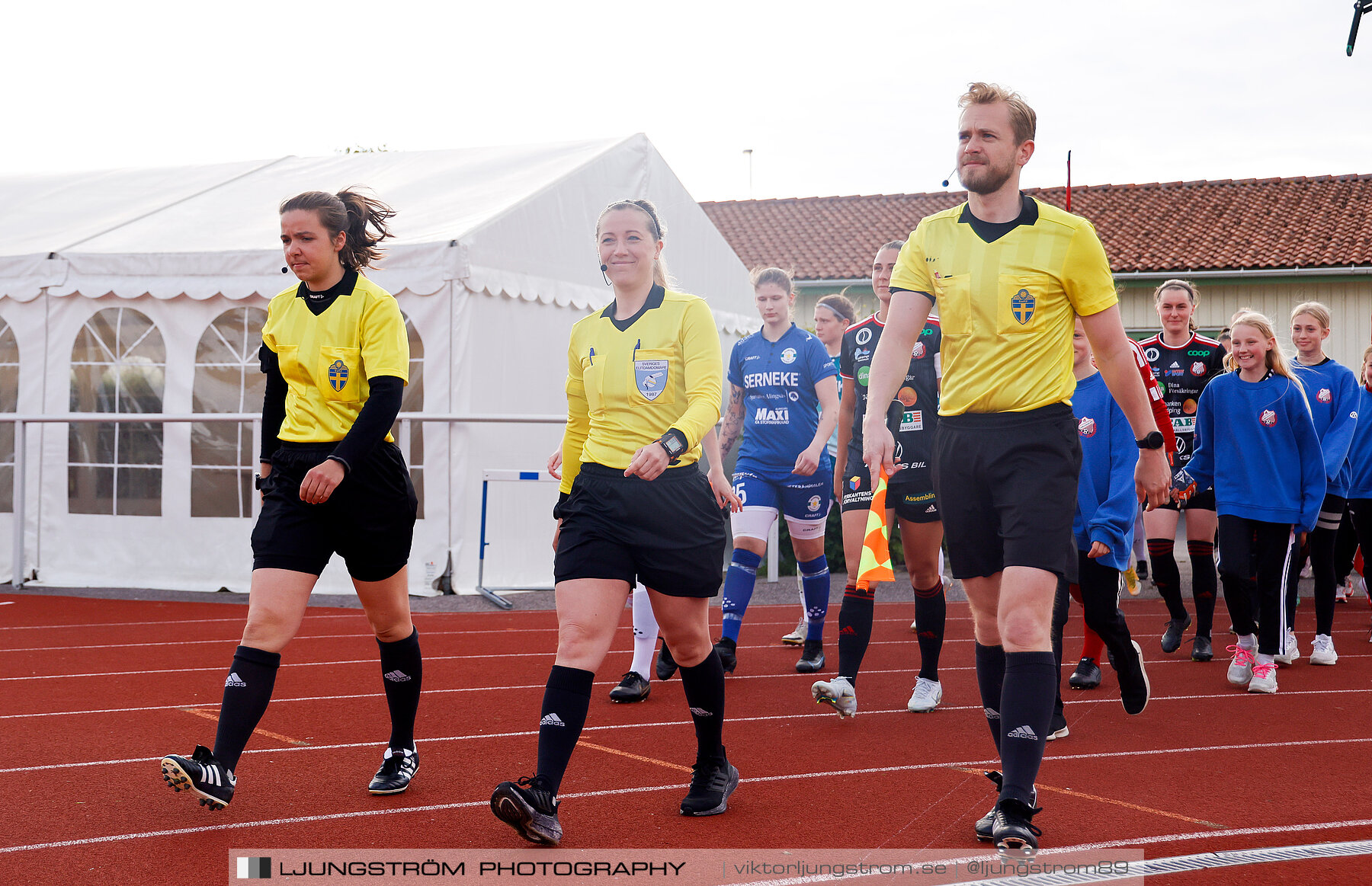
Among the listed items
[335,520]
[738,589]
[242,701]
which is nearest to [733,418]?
[738,589]

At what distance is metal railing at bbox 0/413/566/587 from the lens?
9.58 m

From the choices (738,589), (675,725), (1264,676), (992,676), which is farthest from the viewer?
(738,589)

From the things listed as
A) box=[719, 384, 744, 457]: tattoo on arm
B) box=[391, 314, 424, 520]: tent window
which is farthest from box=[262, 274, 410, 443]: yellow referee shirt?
box=[391, 314, 424, 520]: tent window

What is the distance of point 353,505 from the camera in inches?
148

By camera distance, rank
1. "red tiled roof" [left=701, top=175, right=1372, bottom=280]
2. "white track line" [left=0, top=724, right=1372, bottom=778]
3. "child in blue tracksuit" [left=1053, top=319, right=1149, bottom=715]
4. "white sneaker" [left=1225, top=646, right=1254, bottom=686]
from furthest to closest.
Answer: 1. "red tiled roof" [left=701, top=175, right=1372, bottom=280]
2. "white sneaker" [left=1225, top=646, right=1254, bottom=686]
3. "child in blue tracksuit" [left=1053, top=319, right=1149, bottom=715]
4. "white track line" [left=0, top=724, right=1372, bottom=778]

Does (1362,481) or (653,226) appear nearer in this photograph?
(653,226)

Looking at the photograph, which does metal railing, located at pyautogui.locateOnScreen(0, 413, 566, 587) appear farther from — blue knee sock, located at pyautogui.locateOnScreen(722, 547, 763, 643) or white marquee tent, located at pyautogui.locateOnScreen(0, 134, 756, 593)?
blue knee sock, located at pyautogui.locateOnScreen(722, 547, 763, 643)

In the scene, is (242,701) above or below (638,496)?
below

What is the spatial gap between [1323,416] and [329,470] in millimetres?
5896

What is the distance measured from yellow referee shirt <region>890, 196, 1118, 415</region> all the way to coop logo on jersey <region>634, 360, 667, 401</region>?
33.6 inches

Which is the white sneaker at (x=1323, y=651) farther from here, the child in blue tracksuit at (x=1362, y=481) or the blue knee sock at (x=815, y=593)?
the blue knee sock at (x=815, y=593)

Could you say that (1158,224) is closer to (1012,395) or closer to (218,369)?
(218,369)

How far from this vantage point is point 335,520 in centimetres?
375

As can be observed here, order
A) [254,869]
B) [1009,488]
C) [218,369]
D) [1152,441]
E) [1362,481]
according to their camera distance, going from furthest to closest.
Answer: [218,369]
[1362,481]
[1152,441]
[1009,488]
[254,869]
